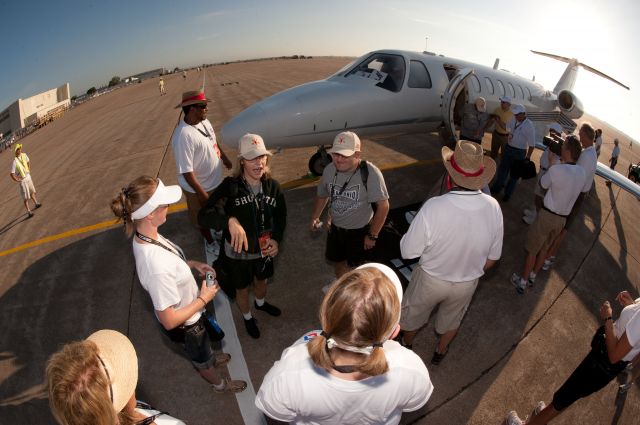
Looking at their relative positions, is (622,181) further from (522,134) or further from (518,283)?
(518,283)

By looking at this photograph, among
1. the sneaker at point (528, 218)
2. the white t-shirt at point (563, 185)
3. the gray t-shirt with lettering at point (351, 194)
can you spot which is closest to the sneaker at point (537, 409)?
the white t-shirt at point (563, 185)

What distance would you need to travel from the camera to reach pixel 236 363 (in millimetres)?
3848

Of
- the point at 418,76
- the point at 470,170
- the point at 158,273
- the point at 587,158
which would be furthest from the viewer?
the point at 418,76

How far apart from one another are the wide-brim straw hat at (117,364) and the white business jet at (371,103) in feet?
16.5

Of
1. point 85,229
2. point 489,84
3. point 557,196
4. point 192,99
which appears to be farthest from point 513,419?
point 489,84

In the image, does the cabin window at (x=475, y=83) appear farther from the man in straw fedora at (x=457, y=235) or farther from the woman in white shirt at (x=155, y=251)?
the woman in white shirt at (x=155, y=251)

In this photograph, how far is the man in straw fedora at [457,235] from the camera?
279cm

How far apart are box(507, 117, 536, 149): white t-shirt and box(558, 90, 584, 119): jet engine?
6478 mm

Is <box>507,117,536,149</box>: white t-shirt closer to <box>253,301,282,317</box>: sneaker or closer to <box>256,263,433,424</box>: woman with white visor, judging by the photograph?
<box>253,301,282,317</box>: sneaker

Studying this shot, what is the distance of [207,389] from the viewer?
3592 mm

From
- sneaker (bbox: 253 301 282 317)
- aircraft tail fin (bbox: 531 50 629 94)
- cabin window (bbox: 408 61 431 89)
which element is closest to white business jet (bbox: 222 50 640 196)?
cabin window (bbox: 408 61 431 89)

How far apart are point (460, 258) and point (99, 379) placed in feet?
8.95

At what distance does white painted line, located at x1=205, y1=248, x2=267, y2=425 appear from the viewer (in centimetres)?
333

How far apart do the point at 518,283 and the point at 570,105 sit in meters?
9.83
